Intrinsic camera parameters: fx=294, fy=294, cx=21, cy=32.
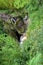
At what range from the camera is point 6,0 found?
12234 millimetres

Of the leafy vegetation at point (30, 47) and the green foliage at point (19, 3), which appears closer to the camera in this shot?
the leafy vegetation at point (30, 47)

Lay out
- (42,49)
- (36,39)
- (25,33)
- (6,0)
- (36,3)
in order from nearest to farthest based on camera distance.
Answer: (42,49)
(36,39)
(36,3)
(25,33)
(6,0)

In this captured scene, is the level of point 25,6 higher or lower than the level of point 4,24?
higher

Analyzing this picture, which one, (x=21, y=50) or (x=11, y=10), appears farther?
(x=11, y=10)

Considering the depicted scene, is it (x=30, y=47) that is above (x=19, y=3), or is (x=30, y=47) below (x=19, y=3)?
below

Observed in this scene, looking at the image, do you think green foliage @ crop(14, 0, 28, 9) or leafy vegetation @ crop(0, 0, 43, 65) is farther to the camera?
green foliage @ crop(14, 0, 28, 9)

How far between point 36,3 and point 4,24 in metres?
1.98

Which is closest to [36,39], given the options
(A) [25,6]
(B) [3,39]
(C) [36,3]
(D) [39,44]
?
(D) [39,44]

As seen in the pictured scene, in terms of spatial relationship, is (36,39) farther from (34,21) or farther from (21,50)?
(34,21)

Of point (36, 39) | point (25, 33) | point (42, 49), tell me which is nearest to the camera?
point (42, 49)

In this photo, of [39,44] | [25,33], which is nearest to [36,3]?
[25,33]

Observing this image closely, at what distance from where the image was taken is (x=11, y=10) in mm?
12492

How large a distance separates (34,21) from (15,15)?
1.51m

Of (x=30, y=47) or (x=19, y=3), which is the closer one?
(x=30, y=47)
